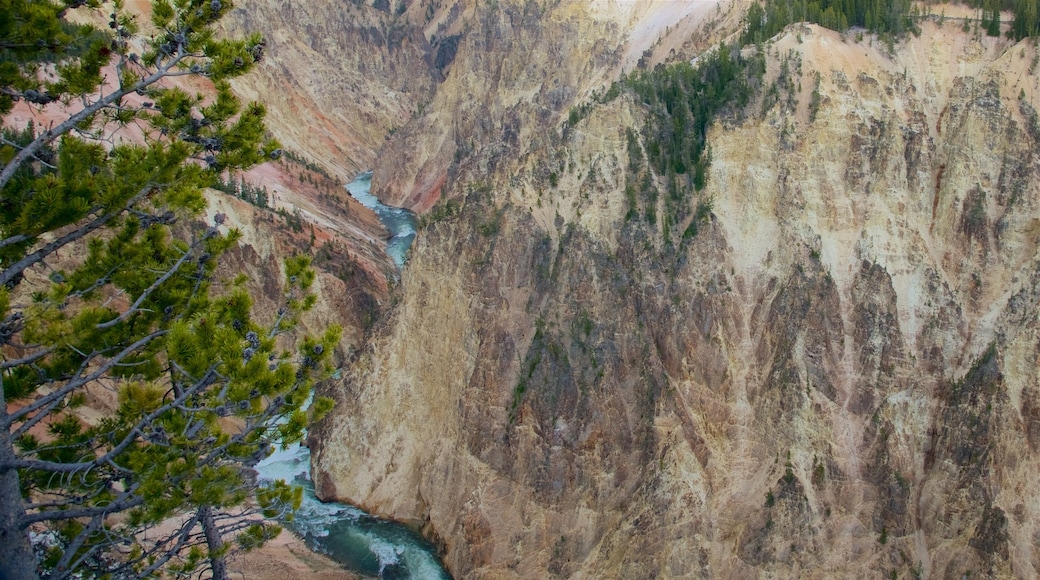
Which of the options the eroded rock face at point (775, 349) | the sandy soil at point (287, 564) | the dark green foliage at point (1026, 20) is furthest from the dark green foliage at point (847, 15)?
the sandy soil at point (287, 564)

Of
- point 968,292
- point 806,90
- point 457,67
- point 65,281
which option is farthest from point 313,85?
point 65,281

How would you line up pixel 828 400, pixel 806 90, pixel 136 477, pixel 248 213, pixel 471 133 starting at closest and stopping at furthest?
pixel 136 477, pixel 828 400, pixel 806 90, pixel 248 213, pixel 471 133

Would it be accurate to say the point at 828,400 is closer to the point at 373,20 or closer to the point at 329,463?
the point at 329,463

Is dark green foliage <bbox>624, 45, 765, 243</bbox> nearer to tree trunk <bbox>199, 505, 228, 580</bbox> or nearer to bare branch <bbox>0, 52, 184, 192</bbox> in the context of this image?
tree trunk <bbox>199, 505, 228, 580</bbox>

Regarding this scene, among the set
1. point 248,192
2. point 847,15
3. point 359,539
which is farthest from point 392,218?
point 847,15

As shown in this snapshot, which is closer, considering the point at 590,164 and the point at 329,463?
the point at 590,164

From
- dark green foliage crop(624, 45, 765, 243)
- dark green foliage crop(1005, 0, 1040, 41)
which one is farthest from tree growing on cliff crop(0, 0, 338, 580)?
dark green foliage crop(1005, 0, 1040, 41)
